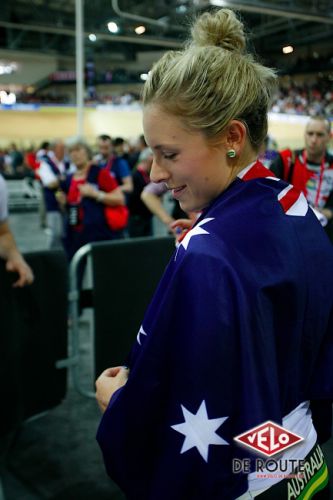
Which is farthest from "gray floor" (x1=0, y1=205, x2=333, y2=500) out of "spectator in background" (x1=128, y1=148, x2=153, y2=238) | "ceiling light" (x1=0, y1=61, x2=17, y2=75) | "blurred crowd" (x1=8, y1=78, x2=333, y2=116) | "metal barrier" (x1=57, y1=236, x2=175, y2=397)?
"ceiling light" (x1=0, y1=61, x2=17, y2=75)

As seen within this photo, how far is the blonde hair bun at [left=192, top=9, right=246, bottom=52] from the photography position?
103cm

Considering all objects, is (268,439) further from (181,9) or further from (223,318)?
(181,9)

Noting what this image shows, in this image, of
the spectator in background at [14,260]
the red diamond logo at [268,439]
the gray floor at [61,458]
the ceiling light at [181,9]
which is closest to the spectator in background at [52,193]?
the gray floor at [61,458]

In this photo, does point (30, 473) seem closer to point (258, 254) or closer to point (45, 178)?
point (258, 254)

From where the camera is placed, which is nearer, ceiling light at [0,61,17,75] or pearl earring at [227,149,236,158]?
pearl earring at [227,149,236,158]

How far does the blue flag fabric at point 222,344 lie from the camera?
827 mm

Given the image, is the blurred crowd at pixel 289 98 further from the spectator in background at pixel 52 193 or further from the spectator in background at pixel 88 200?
the spectator in background at pixel 88 200

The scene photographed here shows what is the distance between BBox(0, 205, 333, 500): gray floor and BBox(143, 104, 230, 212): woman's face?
1680 millimetres

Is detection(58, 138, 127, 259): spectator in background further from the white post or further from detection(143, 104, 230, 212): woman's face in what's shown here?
the white post

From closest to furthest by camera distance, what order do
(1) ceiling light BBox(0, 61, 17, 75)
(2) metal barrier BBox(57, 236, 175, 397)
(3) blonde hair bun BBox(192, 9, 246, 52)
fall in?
(3) blonde hair bun BBox(192, 9, 246, 52) < (2) metal barrier BBox(57, 236, 175, 397) < (1) ceiling light BBox(0, 61, 17, 75)

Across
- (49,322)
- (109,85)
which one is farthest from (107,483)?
(109,85)

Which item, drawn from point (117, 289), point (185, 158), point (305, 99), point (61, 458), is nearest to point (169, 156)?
point (185, 158)

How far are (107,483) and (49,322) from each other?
854 mm

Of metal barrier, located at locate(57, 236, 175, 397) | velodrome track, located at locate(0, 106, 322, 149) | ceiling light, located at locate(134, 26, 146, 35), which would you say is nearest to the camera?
metal barrier, located at locate(57, 236, 175, 397)
